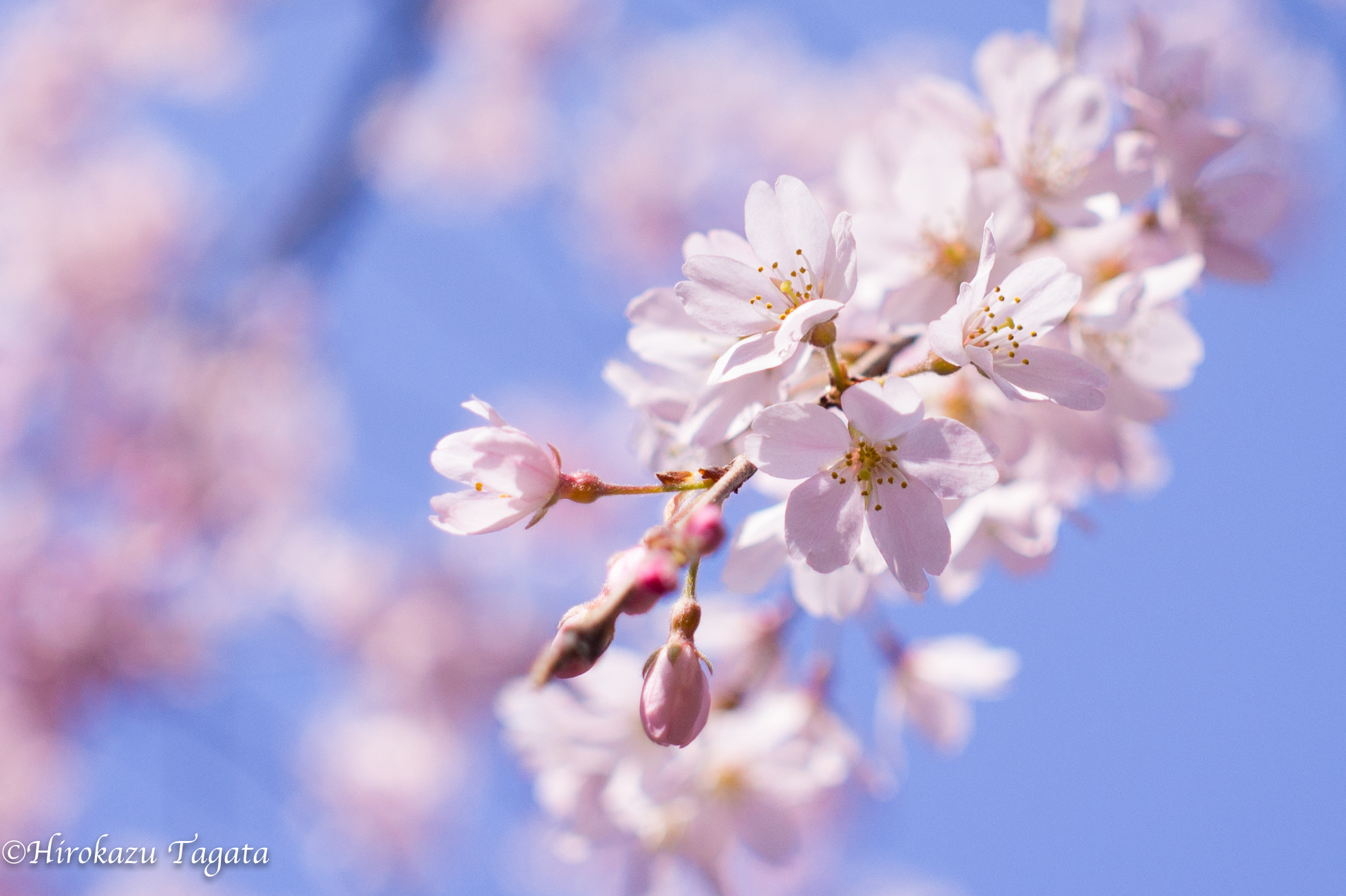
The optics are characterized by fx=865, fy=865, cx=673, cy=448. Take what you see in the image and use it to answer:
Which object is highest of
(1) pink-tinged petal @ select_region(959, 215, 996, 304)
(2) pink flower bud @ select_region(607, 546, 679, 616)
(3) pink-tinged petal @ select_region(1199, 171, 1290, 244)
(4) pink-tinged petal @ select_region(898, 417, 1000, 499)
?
(3) pink-tinged petal @ select_region(1199, 171, 1290, 244)

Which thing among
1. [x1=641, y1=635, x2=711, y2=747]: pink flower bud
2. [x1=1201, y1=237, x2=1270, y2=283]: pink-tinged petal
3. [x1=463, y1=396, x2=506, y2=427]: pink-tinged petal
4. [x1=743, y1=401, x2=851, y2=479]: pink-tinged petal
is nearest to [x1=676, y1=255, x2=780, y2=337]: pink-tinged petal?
[x1=743, y1=401, x2=851, y2=479]: pink-tinged petal

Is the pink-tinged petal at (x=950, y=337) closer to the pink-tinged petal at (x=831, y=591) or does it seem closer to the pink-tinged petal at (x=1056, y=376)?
the pink-tinged petal at (x=1056, y=376)

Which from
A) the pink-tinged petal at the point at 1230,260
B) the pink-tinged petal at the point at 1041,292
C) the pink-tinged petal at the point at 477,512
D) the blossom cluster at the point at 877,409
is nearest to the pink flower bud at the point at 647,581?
the blossom cluster at the point at 877,409

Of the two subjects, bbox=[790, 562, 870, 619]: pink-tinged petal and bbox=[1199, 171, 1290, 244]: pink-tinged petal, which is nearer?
bbox=[790, 562, 870, 619]: pink-tinged petal

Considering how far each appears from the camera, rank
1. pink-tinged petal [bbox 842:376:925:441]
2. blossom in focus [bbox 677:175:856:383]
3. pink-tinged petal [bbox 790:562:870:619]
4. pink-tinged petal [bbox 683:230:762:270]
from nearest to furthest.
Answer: pink-tinged petal [bbox 842:376:925:441] < blossom in focus [bbox 677:175:856:383] < pink-tinged petal [bbox 683:230:762:270] < pink-tinged petal [bbox 790:562:870:619]

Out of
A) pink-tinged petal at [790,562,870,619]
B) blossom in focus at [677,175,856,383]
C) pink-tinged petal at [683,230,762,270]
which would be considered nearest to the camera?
blossom in focus at [677,175,856,383]

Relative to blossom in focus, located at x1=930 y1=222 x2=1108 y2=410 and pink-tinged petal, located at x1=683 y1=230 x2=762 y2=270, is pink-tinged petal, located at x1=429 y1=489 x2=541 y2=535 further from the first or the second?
blossom in focus, located at x1=930 y1=222 x2=1108 y2=410

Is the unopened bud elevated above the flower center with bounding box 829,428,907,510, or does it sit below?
below
